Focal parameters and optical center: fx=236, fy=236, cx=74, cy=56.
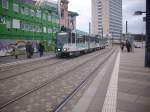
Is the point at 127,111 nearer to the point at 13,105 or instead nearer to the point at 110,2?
the point at 13,105

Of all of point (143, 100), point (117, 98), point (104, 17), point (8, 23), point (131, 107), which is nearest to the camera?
point (131, 107)

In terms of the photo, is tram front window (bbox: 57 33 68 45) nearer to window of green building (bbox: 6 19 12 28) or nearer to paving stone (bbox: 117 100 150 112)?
window of green building (bbox: 6 19 12 28)

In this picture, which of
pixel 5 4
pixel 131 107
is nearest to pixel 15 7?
pixel 5 4

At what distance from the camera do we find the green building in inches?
1289

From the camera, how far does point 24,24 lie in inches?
1528

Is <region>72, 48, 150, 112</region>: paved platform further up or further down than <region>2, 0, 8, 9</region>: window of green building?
further down

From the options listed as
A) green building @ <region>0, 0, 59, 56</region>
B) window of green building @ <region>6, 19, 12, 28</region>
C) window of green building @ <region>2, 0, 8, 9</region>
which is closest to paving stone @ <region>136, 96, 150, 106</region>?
green building @ <region>0, 0, 59, 56</region>

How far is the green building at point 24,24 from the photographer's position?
1289 inches

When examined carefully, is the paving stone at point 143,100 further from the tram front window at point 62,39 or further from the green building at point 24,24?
the green building at point 24,24

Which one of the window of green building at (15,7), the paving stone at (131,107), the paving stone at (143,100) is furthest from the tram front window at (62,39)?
the paving stone at (131,107)

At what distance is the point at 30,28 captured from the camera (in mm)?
41125

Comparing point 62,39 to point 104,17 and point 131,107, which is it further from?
point 104,17

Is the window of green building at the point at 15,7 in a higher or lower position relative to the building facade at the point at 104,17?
lower

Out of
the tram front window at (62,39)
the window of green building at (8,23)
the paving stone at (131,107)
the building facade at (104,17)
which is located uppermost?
the building facade at (104,17)
